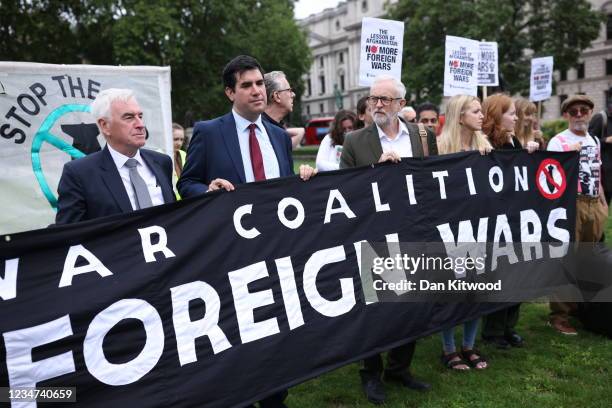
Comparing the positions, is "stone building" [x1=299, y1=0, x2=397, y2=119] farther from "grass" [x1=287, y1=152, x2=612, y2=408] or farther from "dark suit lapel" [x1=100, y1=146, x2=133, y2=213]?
"dark suit lapel" [x1=100, y1=146, x2=133, y2=213]

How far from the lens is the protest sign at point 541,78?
974 centimetres

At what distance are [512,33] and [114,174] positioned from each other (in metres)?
33.7

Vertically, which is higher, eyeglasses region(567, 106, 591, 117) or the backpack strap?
eyeglasses region(567, 106, 591, 117)

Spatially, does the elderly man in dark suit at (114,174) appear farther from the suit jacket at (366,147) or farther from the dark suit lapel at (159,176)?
the suit jacket at (366,147)

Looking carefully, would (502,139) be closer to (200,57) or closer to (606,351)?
(606,351)

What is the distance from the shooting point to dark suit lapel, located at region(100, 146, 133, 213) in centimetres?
275

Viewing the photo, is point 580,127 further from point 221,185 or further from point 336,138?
point 221,185

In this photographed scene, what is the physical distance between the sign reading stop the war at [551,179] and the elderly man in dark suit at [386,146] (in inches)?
45.5

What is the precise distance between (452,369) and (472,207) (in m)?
1.24

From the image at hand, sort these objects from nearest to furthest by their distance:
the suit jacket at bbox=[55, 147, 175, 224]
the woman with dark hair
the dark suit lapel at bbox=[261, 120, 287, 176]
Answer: the suit jacket at bbox=[55, 147, 175, 224]
the dark suit lapel at bbox=[261, 120, 287, 176]
the woman with dark hair

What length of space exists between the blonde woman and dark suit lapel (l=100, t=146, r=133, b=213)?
98.2 inches

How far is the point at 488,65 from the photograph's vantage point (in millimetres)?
7004

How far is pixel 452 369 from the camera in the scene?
4105 mm

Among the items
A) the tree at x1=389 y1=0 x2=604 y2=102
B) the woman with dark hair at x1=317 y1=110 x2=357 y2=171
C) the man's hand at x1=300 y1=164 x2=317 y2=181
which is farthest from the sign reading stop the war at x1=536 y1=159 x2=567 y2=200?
the tree at x1=389 y1=0 x2=604 y2=102
